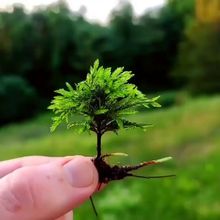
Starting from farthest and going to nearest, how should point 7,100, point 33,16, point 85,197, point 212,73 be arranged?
point 33,16, point 7,100, point 212,73, point 85,197

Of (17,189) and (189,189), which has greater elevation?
(17,189)

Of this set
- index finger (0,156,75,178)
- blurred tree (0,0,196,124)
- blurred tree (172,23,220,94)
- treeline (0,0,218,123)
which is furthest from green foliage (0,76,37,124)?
index finger (0,156,75,178)

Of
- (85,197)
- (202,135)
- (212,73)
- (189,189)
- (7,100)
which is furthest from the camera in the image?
(7,100)

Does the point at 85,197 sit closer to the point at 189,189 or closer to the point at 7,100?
the point at 189,189

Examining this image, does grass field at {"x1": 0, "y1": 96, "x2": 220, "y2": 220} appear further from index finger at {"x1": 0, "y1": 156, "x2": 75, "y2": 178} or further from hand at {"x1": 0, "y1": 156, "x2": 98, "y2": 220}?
hand at {"x1": 0, "y1": 156, "x2": 98, "y2": 220}

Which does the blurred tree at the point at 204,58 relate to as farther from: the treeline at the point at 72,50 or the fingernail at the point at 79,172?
the fingernail at the point at 79,172

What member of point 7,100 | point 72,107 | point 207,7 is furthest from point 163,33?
point 72,107
